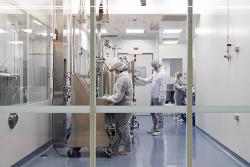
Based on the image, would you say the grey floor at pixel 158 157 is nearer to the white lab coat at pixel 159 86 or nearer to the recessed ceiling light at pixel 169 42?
the white lab coat at pixel 159 86

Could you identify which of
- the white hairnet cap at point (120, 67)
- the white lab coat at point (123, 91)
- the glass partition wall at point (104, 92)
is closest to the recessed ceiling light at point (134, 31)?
the glass partition wall at point (104, 92)

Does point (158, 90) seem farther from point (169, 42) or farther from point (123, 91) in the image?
point (169, 42)

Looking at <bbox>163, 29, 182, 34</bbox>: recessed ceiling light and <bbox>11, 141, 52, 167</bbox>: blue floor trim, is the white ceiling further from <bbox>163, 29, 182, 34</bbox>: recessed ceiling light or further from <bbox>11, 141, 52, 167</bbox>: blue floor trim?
<bbox>11, 141, 52, 167</bbox>: blue floor trim

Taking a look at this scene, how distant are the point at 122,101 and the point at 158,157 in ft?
3.34

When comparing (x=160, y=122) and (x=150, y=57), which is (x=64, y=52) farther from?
(x=150, y=57)

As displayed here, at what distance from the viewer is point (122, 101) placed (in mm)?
4492

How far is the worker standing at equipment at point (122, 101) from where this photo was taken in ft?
14.5

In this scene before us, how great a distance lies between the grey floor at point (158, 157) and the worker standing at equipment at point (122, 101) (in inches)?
8.0

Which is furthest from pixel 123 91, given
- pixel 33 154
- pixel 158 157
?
pixel 33 154

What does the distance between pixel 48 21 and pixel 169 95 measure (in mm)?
4708

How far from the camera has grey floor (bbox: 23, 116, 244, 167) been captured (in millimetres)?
4070

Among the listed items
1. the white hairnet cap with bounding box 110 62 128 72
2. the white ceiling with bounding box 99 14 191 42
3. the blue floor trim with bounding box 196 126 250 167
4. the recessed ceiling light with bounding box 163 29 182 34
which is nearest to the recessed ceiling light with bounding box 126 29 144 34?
the white ceiling with bounding box 99 14 191 42

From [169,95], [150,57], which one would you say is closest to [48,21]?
[169,95]

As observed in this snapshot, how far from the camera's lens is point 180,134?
21.1 feet
